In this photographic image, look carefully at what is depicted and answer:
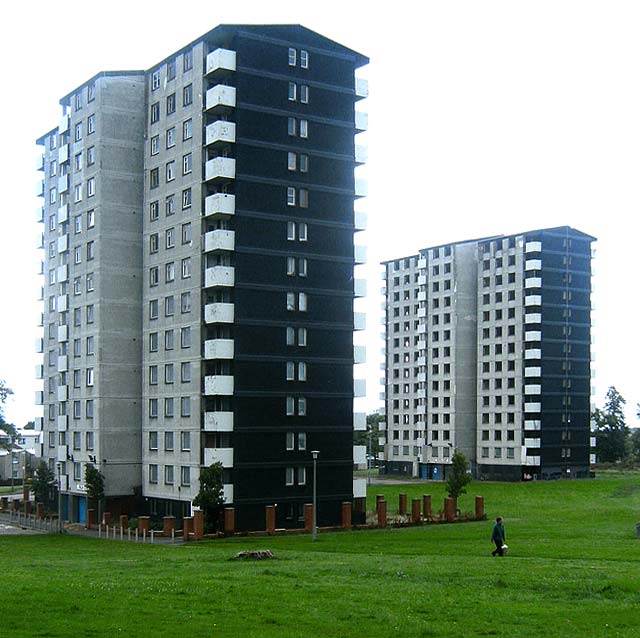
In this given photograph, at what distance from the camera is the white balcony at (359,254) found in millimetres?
71688

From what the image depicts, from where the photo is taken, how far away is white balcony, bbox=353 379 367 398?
234 ft

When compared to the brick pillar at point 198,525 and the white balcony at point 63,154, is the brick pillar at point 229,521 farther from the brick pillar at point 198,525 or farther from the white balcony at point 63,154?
the white balcony at point 63,154

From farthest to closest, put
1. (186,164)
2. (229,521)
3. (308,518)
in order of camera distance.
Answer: (186,164) → (308,518) → (229,521)

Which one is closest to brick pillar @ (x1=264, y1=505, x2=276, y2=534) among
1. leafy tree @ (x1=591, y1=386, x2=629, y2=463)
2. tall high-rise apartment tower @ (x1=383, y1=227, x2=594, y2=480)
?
tall high-rise apartment tower @ (x1=383, y1=227, x2=594, y2=480)

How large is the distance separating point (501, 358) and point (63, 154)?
6998 centimetres

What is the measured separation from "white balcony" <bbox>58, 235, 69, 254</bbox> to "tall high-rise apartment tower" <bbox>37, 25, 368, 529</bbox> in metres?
→ 2.84

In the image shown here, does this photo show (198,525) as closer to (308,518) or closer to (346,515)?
(308,518)

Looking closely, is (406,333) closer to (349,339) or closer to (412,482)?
(412,482)

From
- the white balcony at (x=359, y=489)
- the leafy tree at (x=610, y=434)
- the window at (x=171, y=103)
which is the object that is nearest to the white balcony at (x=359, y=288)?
the white balcony at (x=359, y=489)

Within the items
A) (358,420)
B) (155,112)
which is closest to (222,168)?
(155,112)

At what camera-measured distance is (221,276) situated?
65562 mm

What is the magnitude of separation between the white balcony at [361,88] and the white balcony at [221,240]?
15.9m

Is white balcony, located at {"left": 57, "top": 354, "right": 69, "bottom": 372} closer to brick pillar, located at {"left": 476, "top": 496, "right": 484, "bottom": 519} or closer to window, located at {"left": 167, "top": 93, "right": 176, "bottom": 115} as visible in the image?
window, located at {"left": 167, "top": 93, "right": 176, "bottom": 115}

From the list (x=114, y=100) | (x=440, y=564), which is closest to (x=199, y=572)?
(x=440, y=564)
